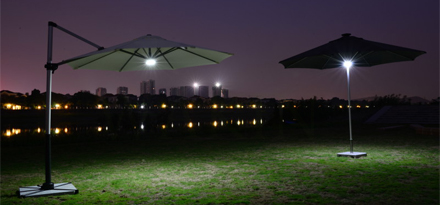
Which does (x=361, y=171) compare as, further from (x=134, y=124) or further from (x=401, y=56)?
(x=134, y=124)

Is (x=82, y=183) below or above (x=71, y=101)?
below

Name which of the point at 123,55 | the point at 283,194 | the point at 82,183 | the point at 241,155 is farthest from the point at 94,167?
the point at 283,194

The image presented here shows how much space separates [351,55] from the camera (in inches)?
376

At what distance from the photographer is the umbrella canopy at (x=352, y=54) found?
29.9ft

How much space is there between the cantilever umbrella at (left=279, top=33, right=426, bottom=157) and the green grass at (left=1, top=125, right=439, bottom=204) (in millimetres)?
1696

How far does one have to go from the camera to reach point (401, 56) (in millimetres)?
10172

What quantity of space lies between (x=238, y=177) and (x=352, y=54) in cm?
470

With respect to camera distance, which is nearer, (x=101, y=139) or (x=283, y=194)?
(x=283, y=194)

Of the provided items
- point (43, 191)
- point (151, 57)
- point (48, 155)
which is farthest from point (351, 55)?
point (43, 191)

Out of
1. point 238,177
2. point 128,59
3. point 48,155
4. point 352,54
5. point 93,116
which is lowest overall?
point 238,177

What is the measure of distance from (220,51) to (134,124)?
2876 cm

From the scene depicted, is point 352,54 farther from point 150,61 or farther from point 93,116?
point 93,116

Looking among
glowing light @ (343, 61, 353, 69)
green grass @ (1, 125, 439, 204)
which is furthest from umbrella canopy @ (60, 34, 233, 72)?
glowing light @ (343, 61, 353, 69)

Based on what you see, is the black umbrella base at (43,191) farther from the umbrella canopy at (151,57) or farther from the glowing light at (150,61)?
the glowing light at (150,61)
